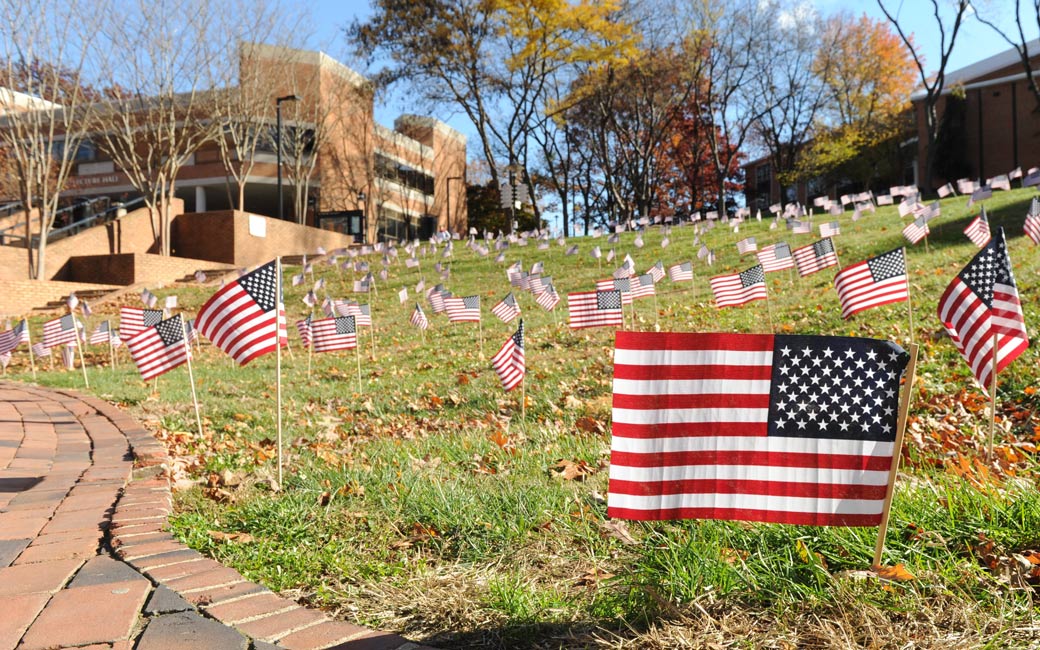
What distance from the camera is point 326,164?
45.3 m

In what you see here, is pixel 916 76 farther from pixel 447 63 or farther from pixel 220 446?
pixel 220 446

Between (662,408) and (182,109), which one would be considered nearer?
(662,408)

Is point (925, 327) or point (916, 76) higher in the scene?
→ point (916, 76)

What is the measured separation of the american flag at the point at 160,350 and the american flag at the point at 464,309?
630 centimetres

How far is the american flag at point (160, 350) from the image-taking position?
27.1 feet

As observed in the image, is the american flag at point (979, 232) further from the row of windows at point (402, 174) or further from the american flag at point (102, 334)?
the row of windows at point (402, 174)

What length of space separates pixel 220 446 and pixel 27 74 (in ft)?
73.5

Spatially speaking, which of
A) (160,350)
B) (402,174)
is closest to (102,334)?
(160,350)

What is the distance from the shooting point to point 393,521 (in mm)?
3982

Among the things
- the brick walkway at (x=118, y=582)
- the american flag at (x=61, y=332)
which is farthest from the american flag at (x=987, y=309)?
the american flag at (x=61, y=332)

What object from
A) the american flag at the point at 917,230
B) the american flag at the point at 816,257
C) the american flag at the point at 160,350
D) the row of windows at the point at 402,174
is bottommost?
the american flag at the point at 160,350

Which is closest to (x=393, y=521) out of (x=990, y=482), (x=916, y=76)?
(x=990, y=482)

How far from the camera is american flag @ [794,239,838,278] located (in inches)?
491

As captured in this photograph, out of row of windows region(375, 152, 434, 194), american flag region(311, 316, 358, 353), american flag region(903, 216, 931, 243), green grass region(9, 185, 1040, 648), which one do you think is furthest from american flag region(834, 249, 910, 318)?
row of windows region(375, 152, 434, 194)
